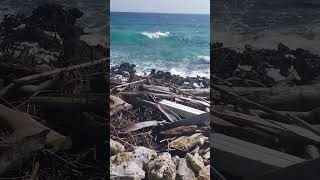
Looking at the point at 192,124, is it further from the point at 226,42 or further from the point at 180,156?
the point at 226,42

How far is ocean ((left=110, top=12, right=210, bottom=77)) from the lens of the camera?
3938mm

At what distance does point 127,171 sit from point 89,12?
127 centimetres

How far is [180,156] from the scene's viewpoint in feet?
13.0

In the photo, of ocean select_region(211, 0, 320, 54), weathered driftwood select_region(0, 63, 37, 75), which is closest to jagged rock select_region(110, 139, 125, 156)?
weathered driftwood select_region(0, 63, 37, 75)

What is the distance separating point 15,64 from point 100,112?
742mm

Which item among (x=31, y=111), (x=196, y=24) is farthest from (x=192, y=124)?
(x=31, y=111)

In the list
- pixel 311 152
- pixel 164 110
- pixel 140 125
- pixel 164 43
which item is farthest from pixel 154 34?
pixel 311 152

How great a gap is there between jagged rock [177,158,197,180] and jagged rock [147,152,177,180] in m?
0.04

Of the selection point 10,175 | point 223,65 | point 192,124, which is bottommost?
point 10,175

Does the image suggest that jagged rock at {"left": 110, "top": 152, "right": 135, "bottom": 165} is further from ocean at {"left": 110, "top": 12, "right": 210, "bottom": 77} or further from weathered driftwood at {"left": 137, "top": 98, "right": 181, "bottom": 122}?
ocean at {"left": 110, "top": 12, "right": 210, "bottom": 77}

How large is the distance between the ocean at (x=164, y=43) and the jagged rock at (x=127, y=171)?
746 millimetres

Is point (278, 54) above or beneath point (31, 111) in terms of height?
above

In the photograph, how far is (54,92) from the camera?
3865mm

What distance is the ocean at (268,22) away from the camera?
3889 mm
